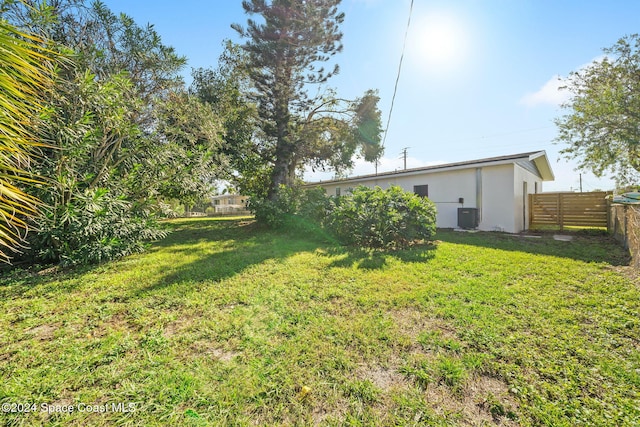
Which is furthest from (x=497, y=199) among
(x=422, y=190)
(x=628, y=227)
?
(x=628, y=227)

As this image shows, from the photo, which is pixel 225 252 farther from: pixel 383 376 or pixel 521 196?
pixel 521 196

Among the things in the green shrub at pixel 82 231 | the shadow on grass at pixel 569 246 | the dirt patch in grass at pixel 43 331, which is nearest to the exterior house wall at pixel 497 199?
the shadow on grass at pixel 569 246

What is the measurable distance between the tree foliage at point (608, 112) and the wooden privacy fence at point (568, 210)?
3964 mm

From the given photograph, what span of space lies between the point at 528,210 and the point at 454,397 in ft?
37.9

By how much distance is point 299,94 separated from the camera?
39.4ft

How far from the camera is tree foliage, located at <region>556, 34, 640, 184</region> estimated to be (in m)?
9.79

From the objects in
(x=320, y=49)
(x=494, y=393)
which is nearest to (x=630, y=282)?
(x=494, y=393)

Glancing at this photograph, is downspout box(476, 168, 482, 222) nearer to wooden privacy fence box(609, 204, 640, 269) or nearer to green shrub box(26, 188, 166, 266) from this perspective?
wooden privacy fence box(609, 204, 640, 269)

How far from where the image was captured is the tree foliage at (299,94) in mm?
10109

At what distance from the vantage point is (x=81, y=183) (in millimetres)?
4883

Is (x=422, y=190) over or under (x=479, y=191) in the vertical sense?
over

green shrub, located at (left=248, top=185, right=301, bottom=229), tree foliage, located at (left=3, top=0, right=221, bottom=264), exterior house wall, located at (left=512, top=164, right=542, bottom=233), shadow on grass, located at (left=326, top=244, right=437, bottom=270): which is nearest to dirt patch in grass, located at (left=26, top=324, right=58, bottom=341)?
tree foliage, located at (left=3, top=0, right=221, bottom=264)

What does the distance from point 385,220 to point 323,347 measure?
15.6 ft

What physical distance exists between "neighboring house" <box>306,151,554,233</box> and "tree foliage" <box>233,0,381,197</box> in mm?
3943
